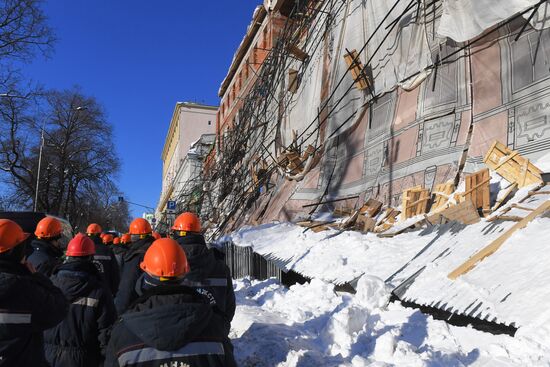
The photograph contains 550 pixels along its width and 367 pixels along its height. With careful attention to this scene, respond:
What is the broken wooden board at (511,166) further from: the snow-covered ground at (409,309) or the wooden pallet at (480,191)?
the wooden pallet at (480,191)

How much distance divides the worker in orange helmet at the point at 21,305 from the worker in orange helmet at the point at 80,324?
0.59m

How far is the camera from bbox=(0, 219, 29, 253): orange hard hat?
2.52 m

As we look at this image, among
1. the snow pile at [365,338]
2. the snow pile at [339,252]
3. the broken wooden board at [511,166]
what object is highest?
the broken wooden board at [511,166]

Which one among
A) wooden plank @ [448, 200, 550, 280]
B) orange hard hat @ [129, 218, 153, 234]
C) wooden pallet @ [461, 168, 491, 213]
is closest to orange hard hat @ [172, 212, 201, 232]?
orange hard hat @ [129, 218, 153, 234]

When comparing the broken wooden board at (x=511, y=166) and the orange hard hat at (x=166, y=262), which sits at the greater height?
the broken wooden board at (x=511, y=166)

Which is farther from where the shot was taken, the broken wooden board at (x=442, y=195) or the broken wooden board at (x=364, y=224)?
the broken wooden board at (x=364, y=224)

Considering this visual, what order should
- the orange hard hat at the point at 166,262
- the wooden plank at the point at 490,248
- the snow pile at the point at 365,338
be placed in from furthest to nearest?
the wooden plank at the point at 490,248
the snow pile at the point at 365,338
the orange hard hat at the point at 166,262

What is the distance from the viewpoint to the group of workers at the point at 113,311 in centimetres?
193

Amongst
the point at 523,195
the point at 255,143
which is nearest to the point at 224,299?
the point at 523,195

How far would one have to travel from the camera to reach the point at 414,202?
7.95 meters

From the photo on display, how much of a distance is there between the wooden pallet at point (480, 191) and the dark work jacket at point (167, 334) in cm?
546

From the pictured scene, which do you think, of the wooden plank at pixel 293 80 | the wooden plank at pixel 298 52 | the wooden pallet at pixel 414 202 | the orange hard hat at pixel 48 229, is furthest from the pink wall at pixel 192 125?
the orange hard hat at pixel 48 229

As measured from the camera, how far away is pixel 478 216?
6164mm

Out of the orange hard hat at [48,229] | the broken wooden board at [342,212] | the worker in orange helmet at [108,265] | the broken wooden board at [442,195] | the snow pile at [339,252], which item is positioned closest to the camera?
the orange hard hat at [48,229]
